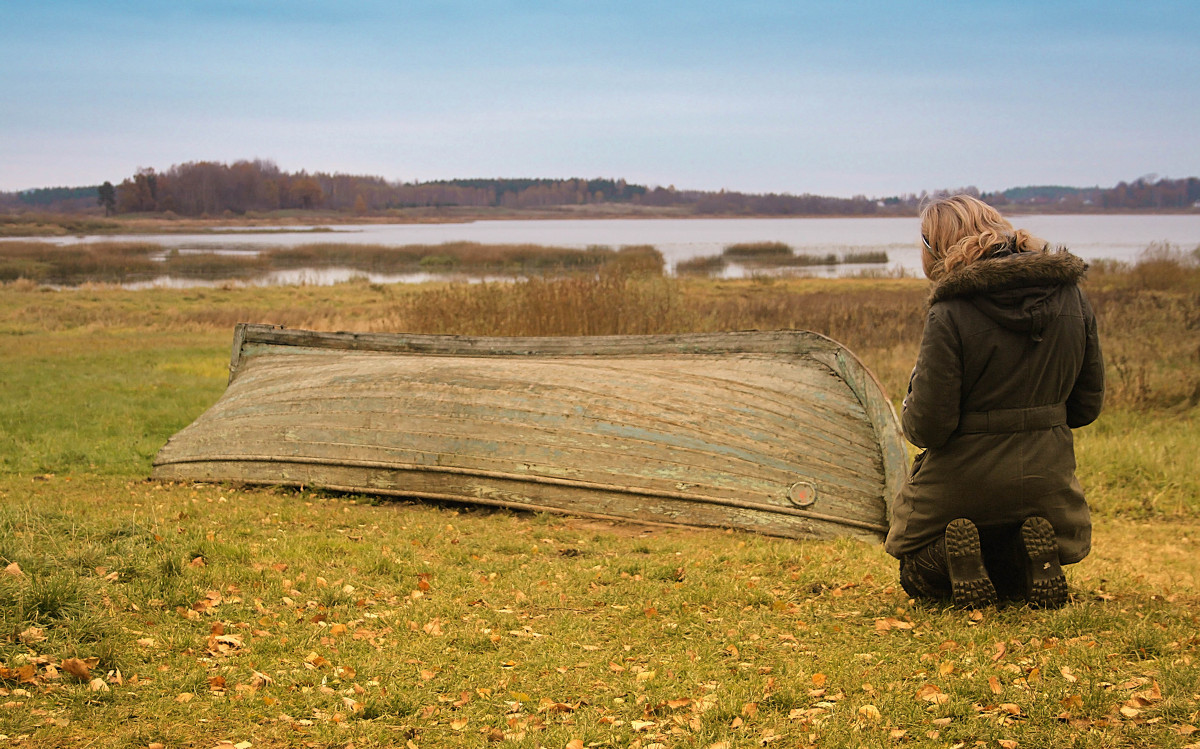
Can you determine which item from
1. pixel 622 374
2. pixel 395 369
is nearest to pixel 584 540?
pixel 622 374

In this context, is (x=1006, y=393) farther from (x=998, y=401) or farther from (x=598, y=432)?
(x=598, y=432)

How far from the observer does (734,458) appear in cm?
725

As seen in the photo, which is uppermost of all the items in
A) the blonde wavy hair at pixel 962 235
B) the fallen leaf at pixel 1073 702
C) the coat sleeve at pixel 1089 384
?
the blonde wavy hair at pixel 962 235

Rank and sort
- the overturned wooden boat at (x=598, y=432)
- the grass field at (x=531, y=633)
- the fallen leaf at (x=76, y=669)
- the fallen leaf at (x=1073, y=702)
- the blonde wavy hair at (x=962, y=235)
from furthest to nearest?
1. the overturned wooden boat at (x=598, y=432)
2. the blonde wavy hair at (x=962, y=235)
3. the fallen leaf at (x=76, y=669)
4. the grass field at (x=531, y=633)
5. the fallen leaf at (x=1073, y=702)

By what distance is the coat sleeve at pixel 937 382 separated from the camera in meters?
4.03

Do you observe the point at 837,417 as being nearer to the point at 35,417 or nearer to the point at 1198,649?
the point at 1198,649

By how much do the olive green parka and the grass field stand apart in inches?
21.4

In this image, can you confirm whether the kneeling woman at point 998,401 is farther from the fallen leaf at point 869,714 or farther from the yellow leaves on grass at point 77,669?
the yellow leaves on grass at point 77,669

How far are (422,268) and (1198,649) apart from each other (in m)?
50.3

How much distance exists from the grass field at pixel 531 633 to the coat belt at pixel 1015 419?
0.90 metres

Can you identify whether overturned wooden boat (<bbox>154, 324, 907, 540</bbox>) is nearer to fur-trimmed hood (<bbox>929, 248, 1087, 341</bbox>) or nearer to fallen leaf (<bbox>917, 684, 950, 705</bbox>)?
fur-trimmed hood (<bbox>929, 248, 1087, 341</bbox>)

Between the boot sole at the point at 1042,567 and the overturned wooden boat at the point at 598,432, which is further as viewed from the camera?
the overturned wooden boat at the point at 598,432

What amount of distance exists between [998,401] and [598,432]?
12.9 feet

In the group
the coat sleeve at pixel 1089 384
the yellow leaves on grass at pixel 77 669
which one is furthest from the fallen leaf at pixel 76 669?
the coat sleeve at pixel 1089 384
